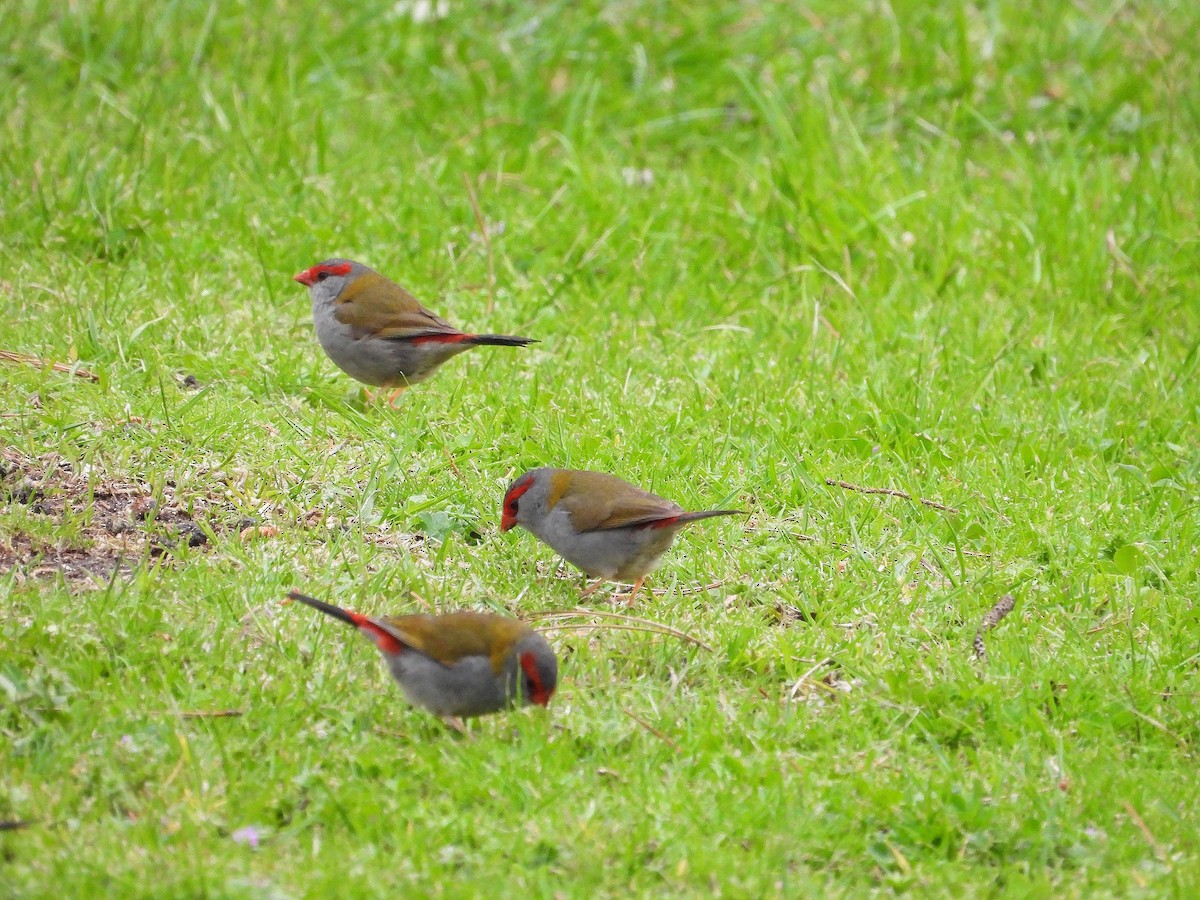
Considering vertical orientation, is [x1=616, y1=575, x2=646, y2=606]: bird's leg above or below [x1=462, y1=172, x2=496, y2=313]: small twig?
below

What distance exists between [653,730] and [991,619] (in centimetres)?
126

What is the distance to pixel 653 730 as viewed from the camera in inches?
149

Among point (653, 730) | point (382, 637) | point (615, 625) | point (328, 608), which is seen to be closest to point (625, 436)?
point (615, 625)

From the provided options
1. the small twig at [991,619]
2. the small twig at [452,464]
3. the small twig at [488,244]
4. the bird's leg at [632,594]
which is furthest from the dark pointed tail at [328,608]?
the small twig at [488,244]

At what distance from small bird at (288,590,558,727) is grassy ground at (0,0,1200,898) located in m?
0.13

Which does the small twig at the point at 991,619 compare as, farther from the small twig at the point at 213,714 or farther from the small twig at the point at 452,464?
the small twig at the point at 213,714

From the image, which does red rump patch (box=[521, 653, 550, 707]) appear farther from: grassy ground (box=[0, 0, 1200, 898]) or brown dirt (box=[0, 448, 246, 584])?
brown dirt (box=[0, 448, 246, 584])

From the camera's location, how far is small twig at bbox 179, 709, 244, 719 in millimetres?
3660

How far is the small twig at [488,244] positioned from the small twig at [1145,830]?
374cm

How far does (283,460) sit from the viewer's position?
5020 millimetres

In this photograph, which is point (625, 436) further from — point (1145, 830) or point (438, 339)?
point (1145, 830)

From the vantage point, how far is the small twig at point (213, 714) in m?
3.66

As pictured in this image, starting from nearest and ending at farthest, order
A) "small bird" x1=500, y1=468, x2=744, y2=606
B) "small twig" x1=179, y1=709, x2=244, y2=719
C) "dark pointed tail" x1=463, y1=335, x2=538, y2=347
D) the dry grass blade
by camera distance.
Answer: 1. "small twig" x1=179, y1=709, x2=244, y2=719
2. the dry grass blade
3. "small bird" x1=500, y1=468, x2=744, y2=606
4. "dark pointed tail" x1=463, y1=335, x2=538, y2=347

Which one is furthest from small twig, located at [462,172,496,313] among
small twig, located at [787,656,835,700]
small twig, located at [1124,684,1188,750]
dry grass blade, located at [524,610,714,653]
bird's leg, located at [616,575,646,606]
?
small twig, located at [1124,684,1188,750]
